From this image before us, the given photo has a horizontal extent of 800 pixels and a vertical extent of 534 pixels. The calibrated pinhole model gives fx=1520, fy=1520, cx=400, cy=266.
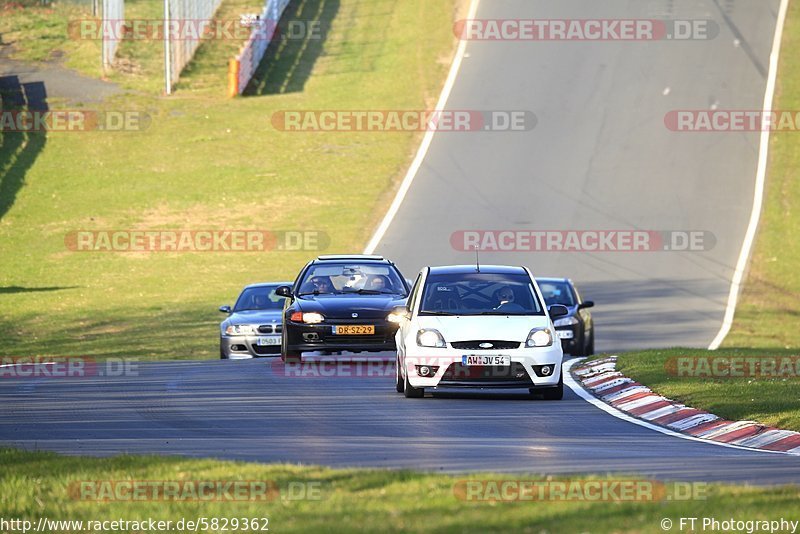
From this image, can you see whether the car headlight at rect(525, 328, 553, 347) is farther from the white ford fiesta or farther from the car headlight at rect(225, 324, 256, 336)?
the car headlight at rect(225, 324, 256, 336)

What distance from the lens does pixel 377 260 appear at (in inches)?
889

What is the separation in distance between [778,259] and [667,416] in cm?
2276

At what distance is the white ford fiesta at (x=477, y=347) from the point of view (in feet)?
53.3

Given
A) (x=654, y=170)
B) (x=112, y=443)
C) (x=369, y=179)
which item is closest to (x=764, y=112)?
(x=654, y=170)

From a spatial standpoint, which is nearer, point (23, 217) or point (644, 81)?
point (23, 217)

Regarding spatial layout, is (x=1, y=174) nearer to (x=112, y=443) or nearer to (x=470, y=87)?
(x=470, y=87)

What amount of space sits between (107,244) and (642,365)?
22049mm

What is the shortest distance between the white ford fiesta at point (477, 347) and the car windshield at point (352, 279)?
14.8 ft

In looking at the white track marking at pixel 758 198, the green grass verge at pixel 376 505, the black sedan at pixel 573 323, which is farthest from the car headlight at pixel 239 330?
the green grass verge at pixel 376 505

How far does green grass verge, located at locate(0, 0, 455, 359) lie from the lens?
1275 inches

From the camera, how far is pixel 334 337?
804 inches

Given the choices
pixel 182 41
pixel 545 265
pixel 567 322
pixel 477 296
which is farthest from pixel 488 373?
pixel 182 41

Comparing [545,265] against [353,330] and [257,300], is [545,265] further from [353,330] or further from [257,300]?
[353,330]

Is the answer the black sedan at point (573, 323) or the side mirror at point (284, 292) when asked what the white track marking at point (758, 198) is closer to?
the black sedan at point (573, 323)
